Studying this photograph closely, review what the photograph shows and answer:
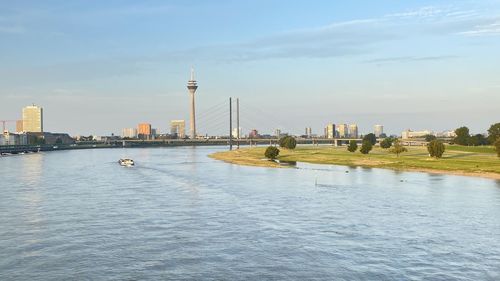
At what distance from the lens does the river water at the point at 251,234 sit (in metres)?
27.4

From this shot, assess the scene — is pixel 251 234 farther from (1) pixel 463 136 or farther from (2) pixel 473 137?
(1) pixel 463 136

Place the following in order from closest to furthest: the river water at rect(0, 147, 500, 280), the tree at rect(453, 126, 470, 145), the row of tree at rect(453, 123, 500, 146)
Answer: the river water at rect(0, 147, 500, 280)
the row of tree at rect(453, 123, 500, 146)
the tree at rect(453, 126, 470, 145)

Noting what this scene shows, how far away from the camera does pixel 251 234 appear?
3634 cm

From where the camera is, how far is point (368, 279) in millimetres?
25672

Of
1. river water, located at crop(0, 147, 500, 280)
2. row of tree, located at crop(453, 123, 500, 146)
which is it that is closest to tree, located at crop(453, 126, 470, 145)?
row of tree, located at crop(453, 123, 500, 146)

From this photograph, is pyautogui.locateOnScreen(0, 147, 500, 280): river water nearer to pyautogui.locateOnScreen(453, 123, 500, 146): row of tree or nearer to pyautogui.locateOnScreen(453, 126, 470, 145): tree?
pyautogui.locateOnScreen(453, 123, 500, 146): row of tree

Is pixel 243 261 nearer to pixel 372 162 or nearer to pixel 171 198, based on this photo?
pixel 171 198

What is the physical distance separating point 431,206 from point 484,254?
19.4m

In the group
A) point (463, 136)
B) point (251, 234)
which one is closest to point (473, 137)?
point (463, 136)

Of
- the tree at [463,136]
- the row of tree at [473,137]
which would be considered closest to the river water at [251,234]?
the row of tree at [473,137]

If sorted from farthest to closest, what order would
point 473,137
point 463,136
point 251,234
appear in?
point 463,136, point 473,137, point 251,234

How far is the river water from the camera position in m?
27.4

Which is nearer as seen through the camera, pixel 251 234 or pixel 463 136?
pixel 251 234

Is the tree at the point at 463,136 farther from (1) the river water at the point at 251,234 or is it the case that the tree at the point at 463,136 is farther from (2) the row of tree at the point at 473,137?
(1) the river water at the point at 251,234
